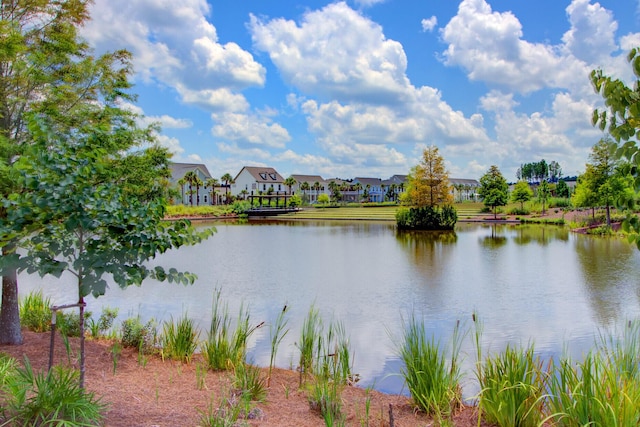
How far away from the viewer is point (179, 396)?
14.7 ft

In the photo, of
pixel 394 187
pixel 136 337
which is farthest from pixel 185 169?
pixel 136 337

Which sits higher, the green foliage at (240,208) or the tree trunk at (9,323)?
the green foliage at (240,208)

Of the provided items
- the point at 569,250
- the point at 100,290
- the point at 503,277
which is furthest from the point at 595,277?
the point at 100,290

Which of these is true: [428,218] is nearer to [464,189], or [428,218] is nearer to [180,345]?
[180,345]

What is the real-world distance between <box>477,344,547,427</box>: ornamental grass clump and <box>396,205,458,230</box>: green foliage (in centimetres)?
3346

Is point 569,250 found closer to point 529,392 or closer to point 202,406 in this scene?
point 529,392

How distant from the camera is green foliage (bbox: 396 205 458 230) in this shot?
36969mm

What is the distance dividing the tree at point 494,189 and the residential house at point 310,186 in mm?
49045

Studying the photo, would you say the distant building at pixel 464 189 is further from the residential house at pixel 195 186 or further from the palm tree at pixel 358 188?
the residential house at pixel 195 186

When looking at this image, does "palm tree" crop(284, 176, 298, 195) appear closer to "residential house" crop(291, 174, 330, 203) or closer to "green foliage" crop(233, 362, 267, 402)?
"residential house" crop(291, 174, 330, 203)

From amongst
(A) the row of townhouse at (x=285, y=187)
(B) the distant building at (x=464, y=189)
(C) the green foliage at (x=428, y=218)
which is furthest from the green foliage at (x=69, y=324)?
(B) the distant building at (x=464, y=189)

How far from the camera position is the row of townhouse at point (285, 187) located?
81.3 meters

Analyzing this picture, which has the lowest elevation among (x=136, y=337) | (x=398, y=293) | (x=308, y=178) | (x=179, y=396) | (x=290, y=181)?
(x=398, y=293)

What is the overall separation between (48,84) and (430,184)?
34.6 meters
